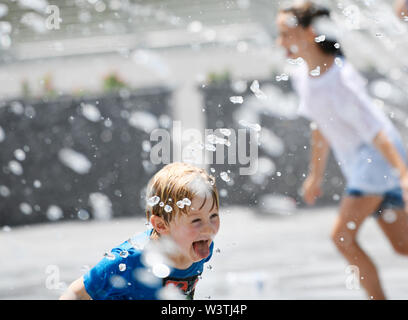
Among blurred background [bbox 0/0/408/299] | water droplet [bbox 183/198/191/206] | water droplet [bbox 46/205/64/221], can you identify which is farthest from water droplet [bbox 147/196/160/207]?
water droplet [bbox 46/205/64/221]

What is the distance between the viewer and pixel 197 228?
215 centimetres

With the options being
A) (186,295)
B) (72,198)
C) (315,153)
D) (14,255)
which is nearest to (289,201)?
(72,198)

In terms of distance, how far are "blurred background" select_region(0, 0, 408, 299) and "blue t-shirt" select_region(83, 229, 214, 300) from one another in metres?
2.33

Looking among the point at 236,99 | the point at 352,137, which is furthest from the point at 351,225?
the point at 236,99

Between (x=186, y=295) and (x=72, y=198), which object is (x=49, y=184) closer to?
(x=72, y=198)

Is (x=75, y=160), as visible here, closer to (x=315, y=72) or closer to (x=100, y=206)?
(x=100, y=206)

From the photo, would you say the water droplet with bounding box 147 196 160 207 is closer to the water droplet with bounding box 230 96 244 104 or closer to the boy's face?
the boy's face

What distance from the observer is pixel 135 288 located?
2.16 metres

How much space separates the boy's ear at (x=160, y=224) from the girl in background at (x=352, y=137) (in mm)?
923

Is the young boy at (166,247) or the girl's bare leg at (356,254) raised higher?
the girl's bare leg at (356,254)

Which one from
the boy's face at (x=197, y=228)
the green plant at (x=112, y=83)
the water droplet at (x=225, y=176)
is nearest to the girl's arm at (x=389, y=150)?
the boy's face at (x=197, y=228)

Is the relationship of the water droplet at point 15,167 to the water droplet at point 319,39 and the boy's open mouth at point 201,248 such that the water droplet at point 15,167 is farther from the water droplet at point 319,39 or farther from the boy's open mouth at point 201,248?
the boy's open mouth at point 201,248

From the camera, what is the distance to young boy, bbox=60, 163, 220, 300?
7.06 feet

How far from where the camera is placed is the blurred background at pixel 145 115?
18.9ft
